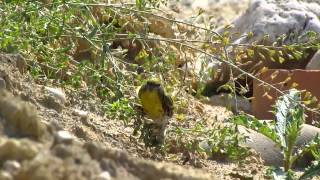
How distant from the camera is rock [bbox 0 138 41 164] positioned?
236cm

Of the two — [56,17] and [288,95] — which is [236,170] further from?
[56,17]

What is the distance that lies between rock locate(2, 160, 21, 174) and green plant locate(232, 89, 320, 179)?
2416 millimetres

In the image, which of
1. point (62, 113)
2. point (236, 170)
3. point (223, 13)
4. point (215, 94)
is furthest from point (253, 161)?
point (223, 13)

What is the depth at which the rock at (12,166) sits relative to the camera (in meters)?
2.31

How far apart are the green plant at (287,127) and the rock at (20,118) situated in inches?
83.1

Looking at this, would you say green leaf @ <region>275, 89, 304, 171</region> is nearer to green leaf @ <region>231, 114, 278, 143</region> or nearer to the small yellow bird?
green leaf @ <region>231, 114, 278, 143</region>

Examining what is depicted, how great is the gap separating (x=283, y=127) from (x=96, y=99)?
1065 mm

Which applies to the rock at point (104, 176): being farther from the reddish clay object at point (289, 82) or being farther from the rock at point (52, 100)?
the reddish clay object at point (289, 82)

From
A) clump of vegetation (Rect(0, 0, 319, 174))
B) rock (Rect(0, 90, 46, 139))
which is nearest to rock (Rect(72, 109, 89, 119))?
clump of vegetation (Rect(0, 0, 319, 174))

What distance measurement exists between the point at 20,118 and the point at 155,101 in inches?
68.6

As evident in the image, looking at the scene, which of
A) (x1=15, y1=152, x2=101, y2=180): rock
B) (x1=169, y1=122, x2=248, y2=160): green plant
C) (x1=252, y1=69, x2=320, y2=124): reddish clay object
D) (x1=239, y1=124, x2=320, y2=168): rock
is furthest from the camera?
(x1=252, y1=69, x2=320, y2=124): reddish clay object

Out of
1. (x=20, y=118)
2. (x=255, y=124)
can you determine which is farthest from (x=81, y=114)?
(x=20, y=118)

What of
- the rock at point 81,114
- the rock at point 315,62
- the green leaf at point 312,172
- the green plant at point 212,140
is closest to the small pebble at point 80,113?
the rock at point 81,114

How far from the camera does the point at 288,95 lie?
483cm
